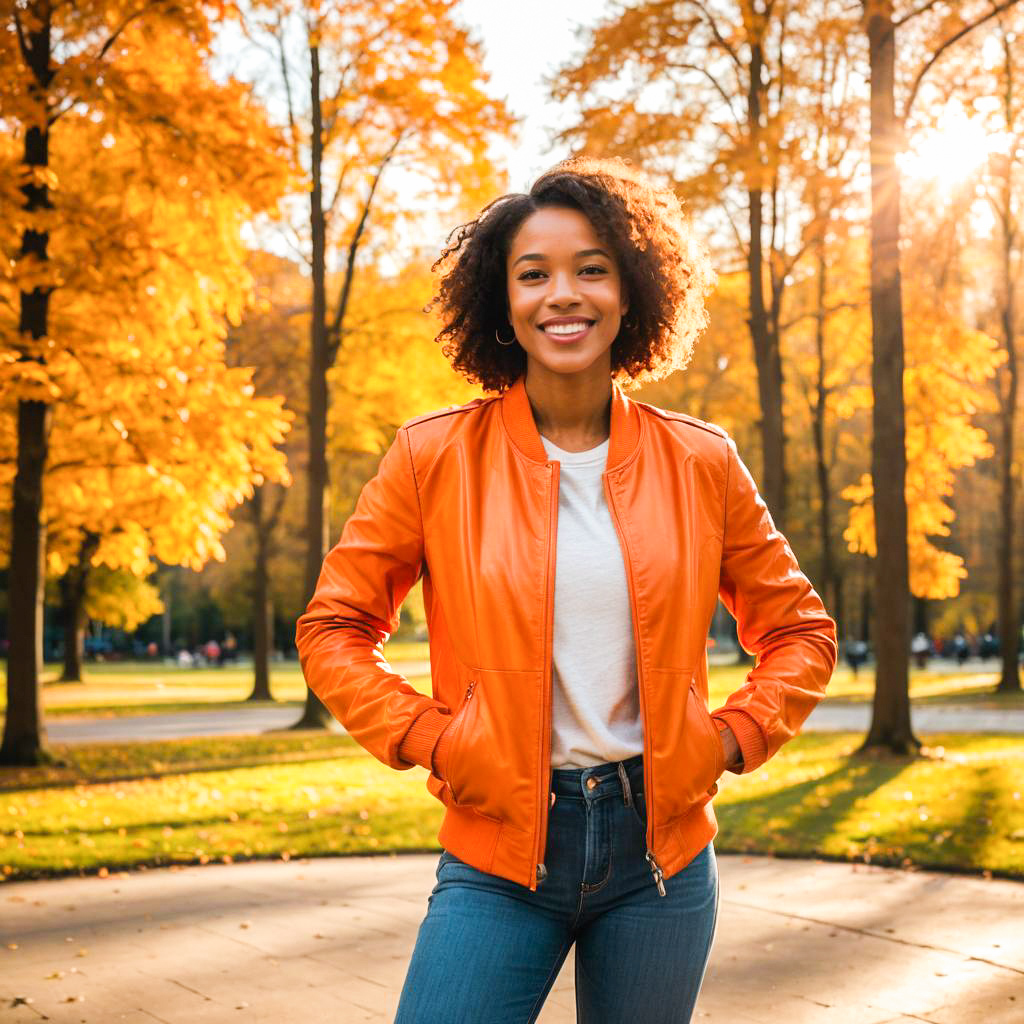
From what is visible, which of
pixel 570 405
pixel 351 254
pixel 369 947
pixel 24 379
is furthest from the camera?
pixel 351 254

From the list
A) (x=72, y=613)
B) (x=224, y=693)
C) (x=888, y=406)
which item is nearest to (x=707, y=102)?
(x=888, y=406)

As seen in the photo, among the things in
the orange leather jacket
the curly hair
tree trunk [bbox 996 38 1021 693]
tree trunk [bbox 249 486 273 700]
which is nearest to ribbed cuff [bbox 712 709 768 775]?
the orange leather jacket

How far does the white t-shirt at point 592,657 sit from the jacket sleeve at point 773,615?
228 mm

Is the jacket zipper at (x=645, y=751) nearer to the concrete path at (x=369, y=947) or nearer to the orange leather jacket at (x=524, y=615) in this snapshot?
the orange leather jacket at (x=524, y=615)

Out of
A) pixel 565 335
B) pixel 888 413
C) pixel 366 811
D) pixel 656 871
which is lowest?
pixel 366 811

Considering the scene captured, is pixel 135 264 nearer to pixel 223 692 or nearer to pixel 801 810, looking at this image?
pixel 801 810

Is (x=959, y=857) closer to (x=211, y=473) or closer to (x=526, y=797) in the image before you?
(x=526, y=797)

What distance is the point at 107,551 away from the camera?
1427 centimetres

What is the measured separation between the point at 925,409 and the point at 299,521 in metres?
19.7

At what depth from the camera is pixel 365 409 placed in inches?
849

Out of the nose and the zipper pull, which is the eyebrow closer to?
the nose

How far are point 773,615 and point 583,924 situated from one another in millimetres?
681

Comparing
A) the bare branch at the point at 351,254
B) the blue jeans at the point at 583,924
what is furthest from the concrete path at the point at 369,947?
the bare branch at the point at 351,254

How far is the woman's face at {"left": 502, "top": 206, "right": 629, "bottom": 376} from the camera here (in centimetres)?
251
